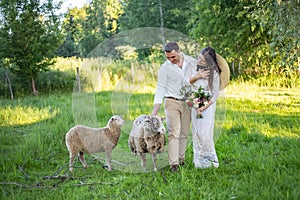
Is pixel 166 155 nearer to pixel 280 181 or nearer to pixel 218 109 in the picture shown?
pixel 218 109

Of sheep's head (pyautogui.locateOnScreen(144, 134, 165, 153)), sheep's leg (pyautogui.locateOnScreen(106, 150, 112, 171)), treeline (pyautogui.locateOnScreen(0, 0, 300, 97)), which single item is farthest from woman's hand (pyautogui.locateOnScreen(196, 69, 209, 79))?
treeline (pyautogui.locateOnScreen(0, 0, 300, 97))

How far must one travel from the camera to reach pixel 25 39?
16219mm

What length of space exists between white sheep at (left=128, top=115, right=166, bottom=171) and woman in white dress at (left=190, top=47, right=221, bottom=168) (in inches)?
26.5

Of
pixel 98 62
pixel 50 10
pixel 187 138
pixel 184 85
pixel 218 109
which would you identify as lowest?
pixel 187 138

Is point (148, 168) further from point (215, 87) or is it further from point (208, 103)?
point (215, 87)

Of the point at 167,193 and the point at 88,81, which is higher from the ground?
the point at 88,81

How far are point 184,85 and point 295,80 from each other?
36.5ft

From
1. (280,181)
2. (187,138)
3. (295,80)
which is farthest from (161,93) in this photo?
(295,80)

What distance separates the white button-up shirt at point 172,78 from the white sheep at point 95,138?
73 centimetres

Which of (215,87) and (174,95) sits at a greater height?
(215,87)

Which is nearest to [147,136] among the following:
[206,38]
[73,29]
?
[206,38]

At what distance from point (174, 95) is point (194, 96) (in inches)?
13.5

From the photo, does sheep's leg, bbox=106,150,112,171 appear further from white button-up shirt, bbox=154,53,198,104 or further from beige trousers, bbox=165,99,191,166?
white button-up shirt, bbox=154,53,198,104

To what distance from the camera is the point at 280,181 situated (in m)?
4.42
